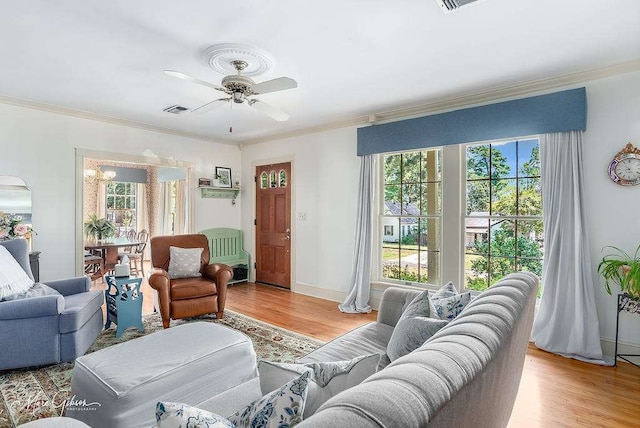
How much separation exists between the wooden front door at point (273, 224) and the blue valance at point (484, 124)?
1726mm

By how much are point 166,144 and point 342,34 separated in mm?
3790

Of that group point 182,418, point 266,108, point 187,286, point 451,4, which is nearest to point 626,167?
point 451,4

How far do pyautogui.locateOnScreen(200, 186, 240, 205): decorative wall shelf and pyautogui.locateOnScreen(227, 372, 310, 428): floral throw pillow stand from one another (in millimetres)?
5042

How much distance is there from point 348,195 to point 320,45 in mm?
2409

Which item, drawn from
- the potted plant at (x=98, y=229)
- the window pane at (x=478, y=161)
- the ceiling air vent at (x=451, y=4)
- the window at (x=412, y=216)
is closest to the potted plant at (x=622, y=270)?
the window pane at (x=478, y=161)

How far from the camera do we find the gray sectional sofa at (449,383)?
0.60m

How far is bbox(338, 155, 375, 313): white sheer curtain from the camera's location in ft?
14.2

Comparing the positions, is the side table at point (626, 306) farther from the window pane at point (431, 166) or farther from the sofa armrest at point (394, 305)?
the window pane at point (431, 166)

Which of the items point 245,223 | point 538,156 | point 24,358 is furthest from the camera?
point 245,223

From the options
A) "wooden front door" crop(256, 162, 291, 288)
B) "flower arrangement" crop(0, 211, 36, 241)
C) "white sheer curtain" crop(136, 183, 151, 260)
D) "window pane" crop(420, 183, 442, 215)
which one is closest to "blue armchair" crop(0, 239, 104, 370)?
"flower arrangement" crop(0, 211, 36, 241)

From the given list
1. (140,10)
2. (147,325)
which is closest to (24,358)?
(147,325)

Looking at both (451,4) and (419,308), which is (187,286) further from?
(451,4)

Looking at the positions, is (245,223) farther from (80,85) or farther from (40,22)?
(40,22)

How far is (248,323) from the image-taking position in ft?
12.4
